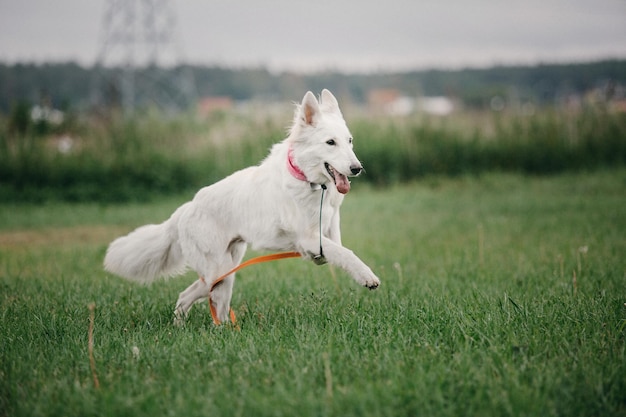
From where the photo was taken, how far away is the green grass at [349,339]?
10.2 ft

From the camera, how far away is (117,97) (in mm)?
19031

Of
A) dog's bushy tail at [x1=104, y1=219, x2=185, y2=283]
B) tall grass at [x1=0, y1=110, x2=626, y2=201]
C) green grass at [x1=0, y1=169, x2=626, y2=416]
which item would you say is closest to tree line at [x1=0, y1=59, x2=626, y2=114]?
tall grass at [x1=0, y1=110, x2=626, y2=201]

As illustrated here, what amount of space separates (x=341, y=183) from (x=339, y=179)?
44mm

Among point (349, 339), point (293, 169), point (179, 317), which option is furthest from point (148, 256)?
point (349, 339)

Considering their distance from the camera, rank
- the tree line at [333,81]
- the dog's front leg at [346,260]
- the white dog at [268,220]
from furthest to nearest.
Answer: the tree line at [333,81], the white dog at [268,220], the dog's front leg at [346,260]

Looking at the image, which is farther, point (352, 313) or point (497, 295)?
point (497, 295)

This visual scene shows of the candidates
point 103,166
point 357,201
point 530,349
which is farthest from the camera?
point 103,166

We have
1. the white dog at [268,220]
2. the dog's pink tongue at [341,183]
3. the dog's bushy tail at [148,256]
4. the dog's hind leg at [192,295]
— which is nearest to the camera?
the dog's pink tongue at [341,183]

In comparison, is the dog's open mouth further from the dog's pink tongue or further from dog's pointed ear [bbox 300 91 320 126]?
dog's pointed ear [bbox 300 91 320 126]

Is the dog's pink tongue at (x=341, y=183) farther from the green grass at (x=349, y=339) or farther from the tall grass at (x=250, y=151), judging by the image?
the tall grass at (x=250, y=151)

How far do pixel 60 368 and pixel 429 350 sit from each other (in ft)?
7.71

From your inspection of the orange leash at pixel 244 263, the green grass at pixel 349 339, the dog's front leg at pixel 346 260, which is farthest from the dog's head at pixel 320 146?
the green grass at pixel 349 339

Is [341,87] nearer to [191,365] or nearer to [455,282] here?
[455,282]

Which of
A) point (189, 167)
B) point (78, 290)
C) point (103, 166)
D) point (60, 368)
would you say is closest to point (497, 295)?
point (60, 368)
